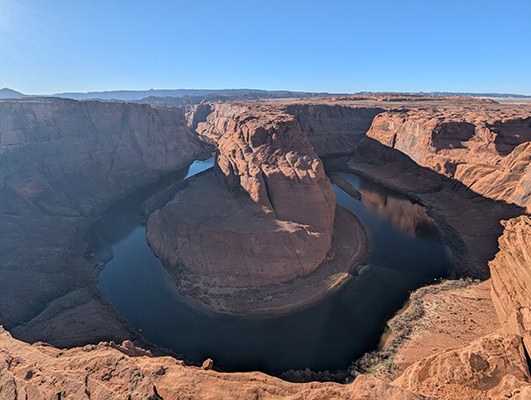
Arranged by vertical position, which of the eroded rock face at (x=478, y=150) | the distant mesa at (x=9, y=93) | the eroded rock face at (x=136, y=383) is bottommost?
the eroded rock face at (x=136, y=383)

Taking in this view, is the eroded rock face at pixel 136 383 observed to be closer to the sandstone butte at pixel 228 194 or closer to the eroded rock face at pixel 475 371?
the sandstone butte at pixel 228 194

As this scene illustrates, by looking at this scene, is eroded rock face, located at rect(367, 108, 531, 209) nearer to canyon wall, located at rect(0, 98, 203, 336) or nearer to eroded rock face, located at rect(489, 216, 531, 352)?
eroded rock face, located at rect(489, 216, 531, 352)

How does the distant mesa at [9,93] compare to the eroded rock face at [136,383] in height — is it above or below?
above

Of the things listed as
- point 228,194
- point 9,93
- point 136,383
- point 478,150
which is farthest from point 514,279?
point 9,93

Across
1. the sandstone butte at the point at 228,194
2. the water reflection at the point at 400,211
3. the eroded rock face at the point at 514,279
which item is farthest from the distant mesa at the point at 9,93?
the eroded rock face at the point at 514,279

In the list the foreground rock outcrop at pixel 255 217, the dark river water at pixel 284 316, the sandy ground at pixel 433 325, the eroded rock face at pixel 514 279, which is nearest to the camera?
the eroded rock face at pixel 514 279

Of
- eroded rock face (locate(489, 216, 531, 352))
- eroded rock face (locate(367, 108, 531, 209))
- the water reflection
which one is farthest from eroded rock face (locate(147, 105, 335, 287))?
eroded rock face (locate(367, 108, 531, 209))

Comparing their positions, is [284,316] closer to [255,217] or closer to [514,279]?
[255,217]

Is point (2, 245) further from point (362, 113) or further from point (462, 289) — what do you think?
point (362, 113)

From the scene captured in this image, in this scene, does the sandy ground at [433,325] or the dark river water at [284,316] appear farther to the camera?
the dark river water at [284,316]
